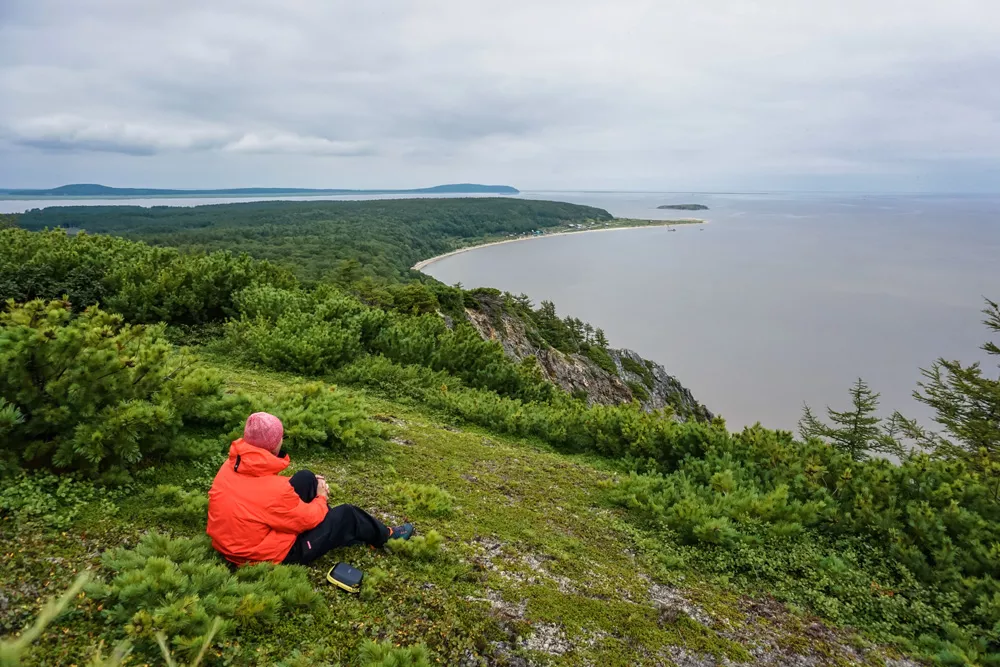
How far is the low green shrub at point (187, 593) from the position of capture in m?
2.69

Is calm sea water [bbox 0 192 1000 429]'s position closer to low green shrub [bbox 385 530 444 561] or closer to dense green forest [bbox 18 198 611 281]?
dense green forest [bbox 18 198 611 281]

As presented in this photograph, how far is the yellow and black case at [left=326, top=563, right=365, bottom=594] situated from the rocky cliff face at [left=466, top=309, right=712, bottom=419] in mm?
21662

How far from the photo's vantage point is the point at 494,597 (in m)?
3.81

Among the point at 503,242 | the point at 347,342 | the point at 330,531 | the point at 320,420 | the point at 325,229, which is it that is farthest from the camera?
the point at 503,242

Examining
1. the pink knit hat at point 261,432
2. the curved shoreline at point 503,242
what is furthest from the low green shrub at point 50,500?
the curved shoreline at point 503,242

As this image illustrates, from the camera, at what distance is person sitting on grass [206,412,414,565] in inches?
138

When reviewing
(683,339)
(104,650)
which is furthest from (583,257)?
(104,650)

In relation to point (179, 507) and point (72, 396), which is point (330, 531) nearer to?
point (179, 507)

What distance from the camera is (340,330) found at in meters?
10.5

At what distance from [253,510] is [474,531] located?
1881 mm

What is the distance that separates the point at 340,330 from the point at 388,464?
5.22 m

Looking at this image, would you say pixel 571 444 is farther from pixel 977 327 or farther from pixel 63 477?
pixel 977 327

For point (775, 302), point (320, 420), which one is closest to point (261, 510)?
point (320, 420)

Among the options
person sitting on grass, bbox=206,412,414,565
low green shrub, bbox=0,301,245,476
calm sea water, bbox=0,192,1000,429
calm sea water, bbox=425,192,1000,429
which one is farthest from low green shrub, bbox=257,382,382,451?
calm sea water, bbox=0,192,1000,429
